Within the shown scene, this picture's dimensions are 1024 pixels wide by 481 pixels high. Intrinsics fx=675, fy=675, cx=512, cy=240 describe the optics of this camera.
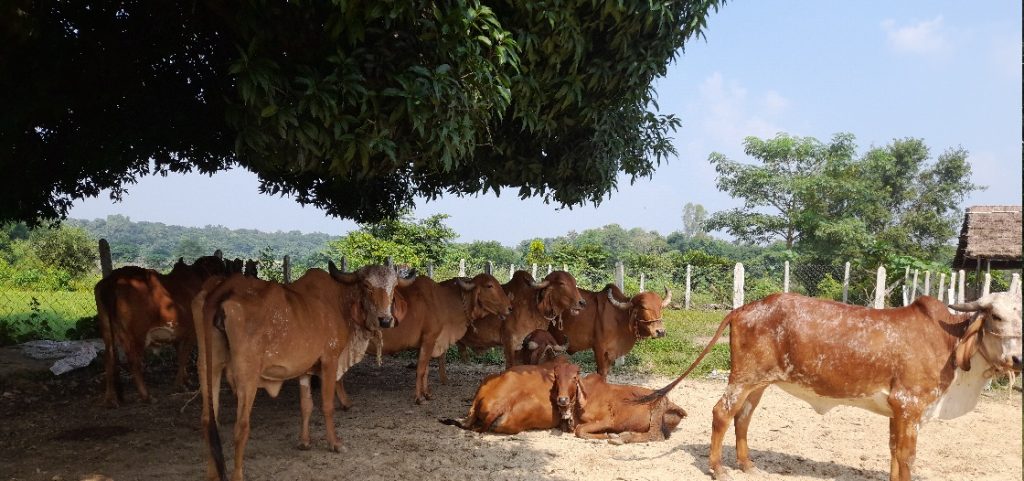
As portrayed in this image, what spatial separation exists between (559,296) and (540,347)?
0.76 meters

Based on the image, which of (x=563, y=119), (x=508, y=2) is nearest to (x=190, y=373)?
(x=563, y=119)

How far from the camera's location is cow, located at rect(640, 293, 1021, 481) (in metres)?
5.47

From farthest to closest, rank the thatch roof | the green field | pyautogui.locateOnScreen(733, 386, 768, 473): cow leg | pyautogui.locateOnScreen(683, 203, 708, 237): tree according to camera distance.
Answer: pyautogui.locateOnScreen(683, 203, 708, 237): tree → the thatch roof → the green field → pyautogui.locateOnScreen(733, 386, 768, 473): cow leg

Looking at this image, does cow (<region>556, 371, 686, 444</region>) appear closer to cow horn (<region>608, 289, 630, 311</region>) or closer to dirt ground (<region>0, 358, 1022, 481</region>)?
dirt ground (<region>0, 358, 1022, 481</region>)

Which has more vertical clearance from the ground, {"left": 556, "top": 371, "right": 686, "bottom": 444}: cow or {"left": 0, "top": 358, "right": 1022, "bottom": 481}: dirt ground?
{"left": 556, "top": 371, "right": 686, "bottom": 444}: cow

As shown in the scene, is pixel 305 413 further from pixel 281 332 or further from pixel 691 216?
pixel 691 216

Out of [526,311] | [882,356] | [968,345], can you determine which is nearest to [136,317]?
[526,311]

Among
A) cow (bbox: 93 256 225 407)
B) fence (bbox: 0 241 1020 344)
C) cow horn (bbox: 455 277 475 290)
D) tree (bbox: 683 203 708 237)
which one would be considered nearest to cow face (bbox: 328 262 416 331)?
cow horn (bbox: 455 277 475 290)

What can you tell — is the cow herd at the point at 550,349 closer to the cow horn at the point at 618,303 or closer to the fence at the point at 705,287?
the cow horn at the point at 618,303

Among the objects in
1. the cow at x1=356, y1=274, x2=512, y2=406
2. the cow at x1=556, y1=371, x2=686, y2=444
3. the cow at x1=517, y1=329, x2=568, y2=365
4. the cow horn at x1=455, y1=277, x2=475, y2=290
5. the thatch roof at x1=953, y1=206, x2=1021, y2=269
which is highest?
the thatch roof at x1=953, y1=206, x2=1021, y2=269

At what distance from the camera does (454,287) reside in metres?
9.79

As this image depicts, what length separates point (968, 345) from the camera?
5.50 metres

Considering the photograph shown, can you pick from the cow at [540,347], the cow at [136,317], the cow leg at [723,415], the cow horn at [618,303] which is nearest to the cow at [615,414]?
the cow leg at [723,415]

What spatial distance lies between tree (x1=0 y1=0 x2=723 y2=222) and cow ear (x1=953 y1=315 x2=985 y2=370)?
12.4 ft
